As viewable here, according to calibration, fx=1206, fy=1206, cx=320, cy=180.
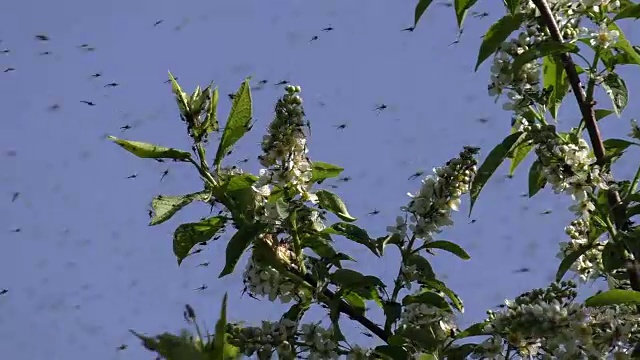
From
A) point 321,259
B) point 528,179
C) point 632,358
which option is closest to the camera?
point 632,358

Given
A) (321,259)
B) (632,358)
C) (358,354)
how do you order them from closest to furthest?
(632,358) → (358,354) → (321,259)

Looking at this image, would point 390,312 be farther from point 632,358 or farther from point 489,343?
point 632,358

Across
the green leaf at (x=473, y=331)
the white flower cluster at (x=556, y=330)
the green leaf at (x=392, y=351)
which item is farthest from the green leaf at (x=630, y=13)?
the green leaf at (x=392, y=351)

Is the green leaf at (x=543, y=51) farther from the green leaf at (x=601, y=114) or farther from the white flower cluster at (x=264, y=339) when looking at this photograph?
the white flower cluster at (x=264, y=339)

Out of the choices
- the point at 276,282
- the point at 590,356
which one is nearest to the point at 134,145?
the point at 276,282

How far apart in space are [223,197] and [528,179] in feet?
2.77

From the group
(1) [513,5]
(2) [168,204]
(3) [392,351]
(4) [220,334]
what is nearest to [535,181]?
(1) [513,5]

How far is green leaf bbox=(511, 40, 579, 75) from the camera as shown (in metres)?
2.86

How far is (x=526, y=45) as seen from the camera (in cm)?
299

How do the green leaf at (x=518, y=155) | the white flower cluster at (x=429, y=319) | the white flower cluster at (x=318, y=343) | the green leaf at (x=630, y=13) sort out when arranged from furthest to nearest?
the green leaf at (x=518, y=155)
the green leaf at (x=630, y=13)
the white flower cluster at (x=429, y=319)
the white flower cluster at (x=318, y=343)

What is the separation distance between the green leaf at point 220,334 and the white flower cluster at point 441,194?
120 cm

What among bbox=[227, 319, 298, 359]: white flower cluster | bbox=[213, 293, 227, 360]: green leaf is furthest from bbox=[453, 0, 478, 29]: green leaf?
bbox=[213, 293, 227, 360]: green leaf

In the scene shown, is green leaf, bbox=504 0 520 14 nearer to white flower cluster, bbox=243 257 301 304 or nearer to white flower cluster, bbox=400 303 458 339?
white flower cluster, bbox=400 303 458 339

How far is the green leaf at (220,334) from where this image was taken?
5.71 feet
